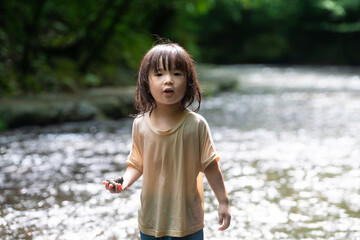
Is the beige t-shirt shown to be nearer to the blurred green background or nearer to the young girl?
the young girl

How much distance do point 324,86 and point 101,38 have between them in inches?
264

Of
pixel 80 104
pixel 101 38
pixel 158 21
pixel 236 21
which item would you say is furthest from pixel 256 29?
pixel 80 104

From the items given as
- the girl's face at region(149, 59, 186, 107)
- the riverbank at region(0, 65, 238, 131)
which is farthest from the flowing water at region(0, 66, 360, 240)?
the girl's face at region(149, 59, 186, 107)

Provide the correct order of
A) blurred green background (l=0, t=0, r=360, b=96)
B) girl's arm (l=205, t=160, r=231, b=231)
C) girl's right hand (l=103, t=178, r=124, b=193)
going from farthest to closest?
blurred green background (l=0, t=0, r=360, b=96) → girl's arm (l=205, t=160, r=231, b=231) → girl's right hand (l=103, t=178, r=124, b=193)

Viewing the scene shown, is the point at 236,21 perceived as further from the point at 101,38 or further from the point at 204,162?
the point at 204,162

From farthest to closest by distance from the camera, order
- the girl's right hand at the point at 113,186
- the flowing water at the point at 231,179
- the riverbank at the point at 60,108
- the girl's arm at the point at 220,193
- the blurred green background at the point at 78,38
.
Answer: the blurred green background at the point at 78,38 → the riverbank at the point at 60,108 → the flowing water at the point at 231,179 → the girl's arm at the point at 220,193 → the girl's right hand at the point at 113,186

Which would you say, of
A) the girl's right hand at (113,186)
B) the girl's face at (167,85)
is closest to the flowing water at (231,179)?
the girl's right hand at (113,186)

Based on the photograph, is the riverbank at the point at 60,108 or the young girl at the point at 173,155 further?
the riverbank at the point at 60,108

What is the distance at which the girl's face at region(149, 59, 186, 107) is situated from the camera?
1.73 metres

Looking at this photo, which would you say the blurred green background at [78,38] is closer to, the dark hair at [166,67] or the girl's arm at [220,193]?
the dark hair at [166,67]

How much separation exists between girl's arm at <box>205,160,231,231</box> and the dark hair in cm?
27

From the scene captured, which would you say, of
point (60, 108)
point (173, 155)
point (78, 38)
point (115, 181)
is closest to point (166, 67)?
point (173, 155)

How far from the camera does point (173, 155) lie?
1.77 meters

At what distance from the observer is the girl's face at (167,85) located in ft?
5.68
